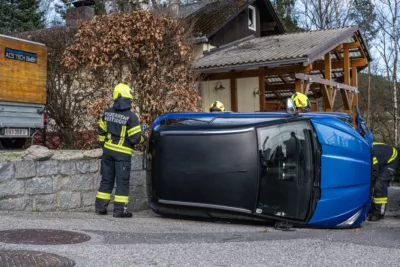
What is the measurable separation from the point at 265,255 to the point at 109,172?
10.1ft

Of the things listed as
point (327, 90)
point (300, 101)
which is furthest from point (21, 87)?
point (327, 90)

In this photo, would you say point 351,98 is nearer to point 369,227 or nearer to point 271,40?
point 271,40

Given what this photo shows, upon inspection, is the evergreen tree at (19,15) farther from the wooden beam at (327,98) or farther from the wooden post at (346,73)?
the wooden beam at (327,98)

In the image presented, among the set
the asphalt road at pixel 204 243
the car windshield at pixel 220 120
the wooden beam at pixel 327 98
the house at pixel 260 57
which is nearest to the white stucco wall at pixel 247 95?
the house at pixel 260 57

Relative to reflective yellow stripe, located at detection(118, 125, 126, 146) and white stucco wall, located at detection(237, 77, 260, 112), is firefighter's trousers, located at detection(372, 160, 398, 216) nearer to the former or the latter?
reflective yellow stripe, located at detection(118, 125, 126, 146)

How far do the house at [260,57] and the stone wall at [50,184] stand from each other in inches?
266

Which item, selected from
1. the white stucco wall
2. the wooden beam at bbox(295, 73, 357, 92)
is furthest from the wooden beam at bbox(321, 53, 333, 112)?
the white stucco wall

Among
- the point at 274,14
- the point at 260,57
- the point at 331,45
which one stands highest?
the point at 274,14

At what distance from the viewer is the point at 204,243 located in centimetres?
548

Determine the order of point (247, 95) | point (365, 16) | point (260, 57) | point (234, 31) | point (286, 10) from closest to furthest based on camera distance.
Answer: point (260, 57)
point (247, 95)
point (234, 31)
point (365, 16)
point (286, 10)

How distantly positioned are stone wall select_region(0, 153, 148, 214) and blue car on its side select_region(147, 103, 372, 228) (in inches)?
66.7

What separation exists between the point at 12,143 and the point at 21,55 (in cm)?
186

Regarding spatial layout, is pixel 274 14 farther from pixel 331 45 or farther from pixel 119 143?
pixel 119 143

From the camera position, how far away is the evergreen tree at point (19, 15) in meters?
25.1
